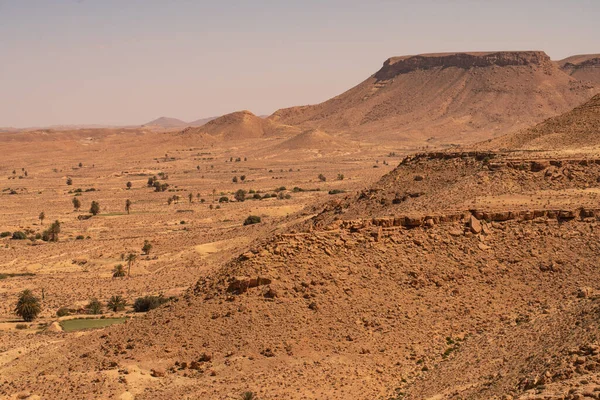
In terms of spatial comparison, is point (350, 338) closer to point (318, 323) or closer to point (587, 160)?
point (318, 323)

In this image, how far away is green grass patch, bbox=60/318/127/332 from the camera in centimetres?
2801

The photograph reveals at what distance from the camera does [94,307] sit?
103 ft

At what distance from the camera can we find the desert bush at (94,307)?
31030 millimetres

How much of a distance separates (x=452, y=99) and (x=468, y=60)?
459 inches

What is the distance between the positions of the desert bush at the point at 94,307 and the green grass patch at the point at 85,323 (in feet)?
3.57

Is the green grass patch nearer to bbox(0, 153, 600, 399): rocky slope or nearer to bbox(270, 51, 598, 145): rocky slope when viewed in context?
bbox(0, 153, 600, 399): rocky slope

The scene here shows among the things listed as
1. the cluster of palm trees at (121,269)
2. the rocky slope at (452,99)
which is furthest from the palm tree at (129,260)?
the rocky slope at (452,99)

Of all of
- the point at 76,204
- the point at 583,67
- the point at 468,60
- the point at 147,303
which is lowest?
the point at 147,303

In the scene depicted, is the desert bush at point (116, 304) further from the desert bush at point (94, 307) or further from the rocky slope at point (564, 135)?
the rocky slope at point (564, 135)

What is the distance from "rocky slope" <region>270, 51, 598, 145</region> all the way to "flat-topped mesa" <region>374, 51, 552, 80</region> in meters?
0.19

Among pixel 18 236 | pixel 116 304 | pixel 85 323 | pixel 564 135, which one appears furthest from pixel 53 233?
pixel 564 135

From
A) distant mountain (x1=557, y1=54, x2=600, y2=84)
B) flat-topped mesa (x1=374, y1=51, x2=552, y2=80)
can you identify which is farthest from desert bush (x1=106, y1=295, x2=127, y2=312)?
distant mountain (x1=557, y1=54, x2=600, y2=84)

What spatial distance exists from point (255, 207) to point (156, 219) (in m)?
7.17

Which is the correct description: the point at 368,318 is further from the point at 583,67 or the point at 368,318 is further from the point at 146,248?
the point at 583,67
